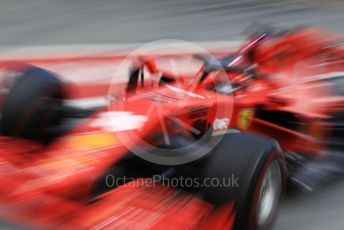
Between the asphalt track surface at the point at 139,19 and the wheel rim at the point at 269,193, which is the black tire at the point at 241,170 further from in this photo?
the asphalt track surface at the point at 139,19

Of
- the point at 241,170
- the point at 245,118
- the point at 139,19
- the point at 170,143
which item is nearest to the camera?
the point at 241,170

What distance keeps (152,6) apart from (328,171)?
670cm

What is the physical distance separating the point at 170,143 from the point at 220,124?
288 mm

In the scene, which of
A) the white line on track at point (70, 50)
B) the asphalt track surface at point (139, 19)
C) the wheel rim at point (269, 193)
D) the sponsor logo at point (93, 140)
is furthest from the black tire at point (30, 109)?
the asphalt track surface at point (139, 19)

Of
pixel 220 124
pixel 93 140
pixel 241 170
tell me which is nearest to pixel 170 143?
pixel 220 124

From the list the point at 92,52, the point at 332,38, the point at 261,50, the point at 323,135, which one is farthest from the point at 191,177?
the point at 92,52

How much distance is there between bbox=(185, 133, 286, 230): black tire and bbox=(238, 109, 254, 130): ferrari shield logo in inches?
19.5

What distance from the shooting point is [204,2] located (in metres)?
10.2

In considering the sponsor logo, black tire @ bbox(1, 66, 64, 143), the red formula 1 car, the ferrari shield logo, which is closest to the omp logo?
the red formula 1 car

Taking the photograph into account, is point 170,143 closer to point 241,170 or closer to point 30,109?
point 241,170

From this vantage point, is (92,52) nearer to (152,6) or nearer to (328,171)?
(152,6)

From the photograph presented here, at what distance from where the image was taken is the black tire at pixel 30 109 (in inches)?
133

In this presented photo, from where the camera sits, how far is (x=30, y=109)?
11.1ft

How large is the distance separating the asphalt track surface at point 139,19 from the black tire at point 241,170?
5.07 m
